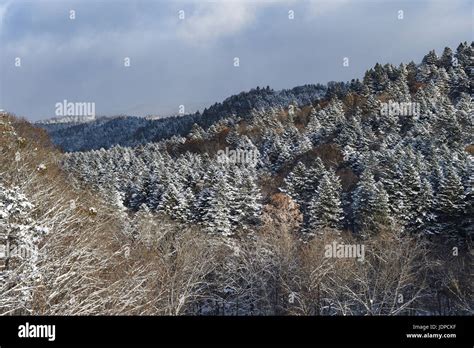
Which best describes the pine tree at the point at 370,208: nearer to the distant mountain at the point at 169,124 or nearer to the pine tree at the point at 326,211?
the pine tree at the point at 326,211

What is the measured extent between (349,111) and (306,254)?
59245mm

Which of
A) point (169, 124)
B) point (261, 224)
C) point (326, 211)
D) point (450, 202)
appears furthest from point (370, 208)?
point (169, 124)

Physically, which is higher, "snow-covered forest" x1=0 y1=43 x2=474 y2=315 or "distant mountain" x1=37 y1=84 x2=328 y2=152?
"distant mountain" x1=37 y1=84 x2=328 y2=152

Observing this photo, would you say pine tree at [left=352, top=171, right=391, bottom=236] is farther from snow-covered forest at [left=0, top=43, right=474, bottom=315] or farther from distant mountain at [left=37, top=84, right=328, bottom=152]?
distant mountain at [left=37, top=84, right=328, bottom=152]

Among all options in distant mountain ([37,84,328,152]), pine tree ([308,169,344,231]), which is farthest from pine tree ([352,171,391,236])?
distant mountain ([37,84,328,152])

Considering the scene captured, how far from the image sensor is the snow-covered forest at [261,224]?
9.38 metres

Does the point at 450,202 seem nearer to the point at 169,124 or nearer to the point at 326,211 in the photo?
the point at 326,211

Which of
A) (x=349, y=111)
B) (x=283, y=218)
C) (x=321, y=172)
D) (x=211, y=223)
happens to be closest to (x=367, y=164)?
(x=321, y=172)

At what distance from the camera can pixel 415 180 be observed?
1367 inches

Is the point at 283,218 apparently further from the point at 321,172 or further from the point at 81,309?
the point at 81,309

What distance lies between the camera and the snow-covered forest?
9383mm

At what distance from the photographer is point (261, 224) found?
120 ft
